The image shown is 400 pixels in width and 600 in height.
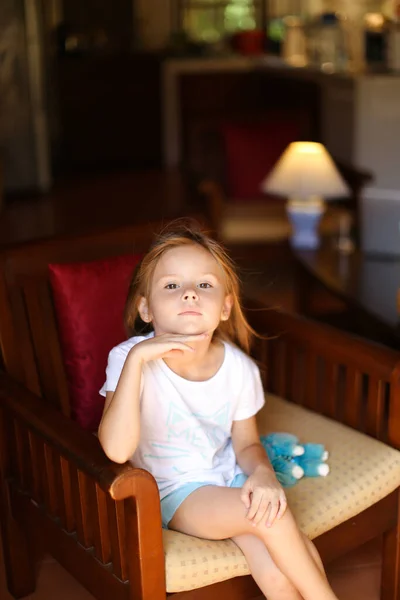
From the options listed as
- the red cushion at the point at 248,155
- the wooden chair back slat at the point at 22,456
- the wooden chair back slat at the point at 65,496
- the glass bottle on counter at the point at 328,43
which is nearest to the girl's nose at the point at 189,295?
the wooden chair back slat at the point at 65,496

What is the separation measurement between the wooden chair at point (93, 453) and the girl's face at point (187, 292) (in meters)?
0.28

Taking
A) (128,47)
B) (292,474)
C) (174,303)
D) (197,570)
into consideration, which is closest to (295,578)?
(197,570)

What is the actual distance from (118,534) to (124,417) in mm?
237

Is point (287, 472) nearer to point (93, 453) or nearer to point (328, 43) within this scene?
point (93, 453)

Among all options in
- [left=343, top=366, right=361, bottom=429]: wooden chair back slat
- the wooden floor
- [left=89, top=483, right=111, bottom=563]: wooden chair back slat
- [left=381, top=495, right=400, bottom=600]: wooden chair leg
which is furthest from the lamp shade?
[left=89, top=483, right=111, bottom=563]: wooden chair back slat

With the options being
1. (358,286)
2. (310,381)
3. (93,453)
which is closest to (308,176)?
(358,286)

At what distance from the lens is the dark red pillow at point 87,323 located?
1993 mm

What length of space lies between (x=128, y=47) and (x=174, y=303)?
626cm

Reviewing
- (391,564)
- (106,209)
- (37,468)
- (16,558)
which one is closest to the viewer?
(37,468)

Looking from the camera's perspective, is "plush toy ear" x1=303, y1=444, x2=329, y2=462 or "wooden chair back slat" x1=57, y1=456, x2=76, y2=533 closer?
"wooden chair back slat" x1=57, y1=456, x2=76, y2=533

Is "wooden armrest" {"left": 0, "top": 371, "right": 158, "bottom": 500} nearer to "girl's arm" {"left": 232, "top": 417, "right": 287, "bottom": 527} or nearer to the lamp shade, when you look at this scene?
"girl's arm" {"left": 232, "top": 417, "right": 287, "bottom": 527}

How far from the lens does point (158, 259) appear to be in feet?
5.58

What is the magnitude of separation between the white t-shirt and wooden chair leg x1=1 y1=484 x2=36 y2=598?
1.65 feet

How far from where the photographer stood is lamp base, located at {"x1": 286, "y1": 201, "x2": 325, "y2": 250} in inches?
142
